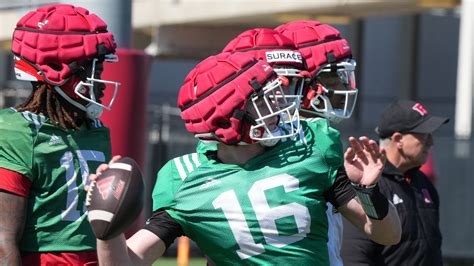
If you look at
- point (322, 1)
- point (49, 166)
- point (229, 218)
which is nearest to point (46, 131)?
point (49, 166)

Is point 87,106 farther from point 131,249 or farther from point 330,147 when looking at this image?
point 330,147

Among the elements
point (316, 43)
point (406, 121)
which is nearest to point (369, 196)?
point (316, 43)

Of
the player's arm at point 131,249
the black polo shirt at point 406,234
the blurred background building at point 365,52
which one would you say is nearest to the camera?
the player's arm at point 131,249

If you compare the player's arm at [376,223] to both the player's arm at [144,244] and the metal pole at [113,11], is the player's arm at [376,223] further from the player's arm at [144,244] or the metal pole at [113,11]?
the metal pole at [113,11]

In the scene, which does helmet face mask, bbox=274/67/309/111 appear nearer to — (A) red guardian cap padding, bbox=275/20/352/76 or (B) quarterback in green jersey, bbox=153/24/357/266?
(B) quarterback in green jersey, bbox=153/24/357/266

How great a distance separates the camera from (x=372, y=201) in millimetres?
3957

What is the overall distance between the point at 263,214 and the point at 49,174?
3.36 ft

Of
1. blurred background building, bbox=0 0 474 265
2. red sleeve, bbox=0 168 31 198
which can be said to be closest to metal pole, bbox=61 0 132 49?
blurred background building, bbox=0 0 474 265

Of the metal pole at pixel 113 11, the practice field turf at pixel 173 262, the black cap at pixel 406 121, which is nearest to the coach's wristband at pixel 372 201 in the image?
the black cap at pixel 406 121

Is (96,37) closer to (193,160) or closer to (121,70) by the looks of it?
(193,160)

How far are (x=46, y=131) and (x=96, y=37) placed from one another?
47cm

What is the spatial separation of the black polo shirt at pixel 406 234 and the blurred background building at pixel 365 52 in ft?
7.45

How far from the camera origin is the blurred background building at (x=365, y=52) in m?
15.0

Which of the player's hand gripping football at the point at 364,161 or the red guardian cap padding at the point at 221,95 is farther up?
the red guardian cap padding at the point at 221,95
